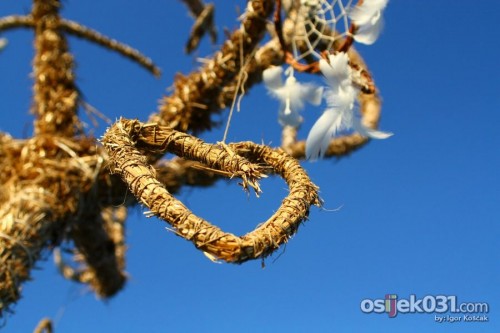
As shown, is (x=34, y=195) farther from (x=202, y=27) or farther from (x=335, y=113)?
(x=202, y=27)

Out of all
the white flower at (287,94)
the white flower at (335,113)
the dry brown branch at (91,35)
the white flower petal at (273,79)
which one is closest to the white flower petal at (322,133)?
the white flower at (335,113)

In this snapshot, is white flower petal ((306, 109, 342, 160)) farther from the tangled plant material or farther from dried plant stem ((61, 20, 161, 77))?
dried plant stem ((61, 20, 161, 77))

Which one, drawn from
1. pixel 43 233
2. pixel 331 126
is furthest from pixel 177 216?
pixel 43 233

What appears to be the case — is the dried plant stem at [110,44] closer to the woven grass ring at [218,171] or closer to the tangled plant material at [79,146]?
the tangled plant material at [79,146]

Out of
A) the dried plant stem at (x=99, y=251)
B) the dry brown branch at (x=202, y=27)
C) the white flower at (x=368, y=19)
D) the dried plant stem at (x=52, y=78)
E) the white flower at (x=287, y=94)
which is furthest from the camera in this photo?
the dry brown branch at (x=202, y=27)

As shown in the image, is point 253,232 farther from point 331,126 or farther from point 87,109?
point 87,109

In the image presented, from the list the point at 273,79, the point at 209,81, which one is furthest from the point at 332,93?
the point at 209,81
